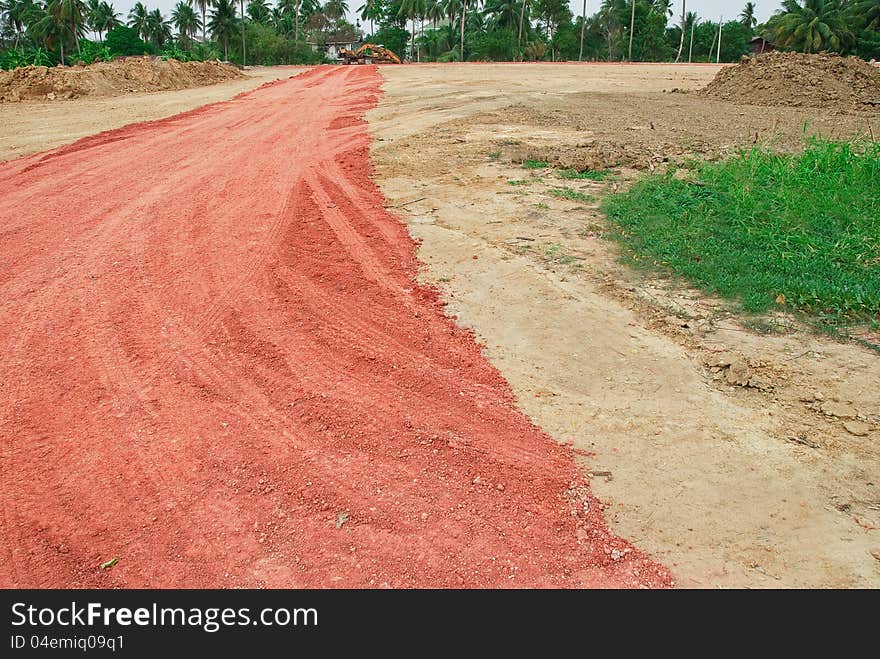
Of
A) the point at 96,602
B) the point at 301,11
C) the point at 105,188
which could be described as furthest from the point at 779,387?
the point at 301,11

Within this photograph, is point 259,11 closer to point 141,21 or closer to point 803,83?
point 141,21

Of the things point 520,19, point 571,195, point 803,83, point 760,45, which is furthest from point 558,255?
point 760,45

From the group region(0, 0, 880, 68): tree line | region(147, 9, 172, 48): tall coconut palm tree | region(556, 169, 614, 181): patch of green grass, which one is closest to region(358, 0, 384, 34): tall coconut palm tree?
region(0, 0, 880, 68): tree line

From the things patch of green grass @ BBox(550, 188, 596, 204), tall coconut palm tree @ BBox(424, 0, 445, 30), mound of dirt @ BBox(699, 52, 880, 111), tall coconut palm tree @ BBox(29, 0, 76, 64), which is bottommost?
patch of green grass @ BBox(550, 188, 596, 204)

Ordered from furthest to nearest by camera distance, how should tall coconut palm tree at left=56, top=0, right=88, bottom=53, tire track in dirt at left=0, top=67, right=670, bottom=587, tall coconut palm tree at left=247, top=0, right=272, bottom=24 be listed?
1. tall coconut palm tree at left=247, top=0, right=272, bottom=24
2. tall coconut palm tree at left=56, top=0, right=88, bottom=53
3. tire track in dirt at left=0, top=67, right=670, bottom=587

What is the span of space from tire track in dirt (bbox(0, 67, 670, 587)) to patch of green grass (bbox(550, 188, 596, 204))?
2.15 m

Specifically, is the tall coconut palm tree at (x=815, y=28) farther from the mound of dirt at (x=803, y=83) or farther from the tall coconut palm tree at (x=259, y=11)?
the tall coconut palm tree at (x=259, y=11)

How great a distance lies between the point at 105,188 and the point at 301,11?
81.0m

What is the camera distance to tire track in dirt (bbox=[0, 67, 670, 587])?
2852 mm

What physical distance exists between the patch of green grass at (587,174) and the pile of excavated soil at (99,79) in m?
17.3

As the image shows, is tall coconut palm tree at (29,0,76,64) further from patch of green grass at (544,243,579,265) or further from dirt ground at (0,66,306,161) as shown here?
patch of green grass at (544,243,579,265)

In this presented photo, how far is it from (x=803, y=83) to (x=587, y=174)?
11.2 meters

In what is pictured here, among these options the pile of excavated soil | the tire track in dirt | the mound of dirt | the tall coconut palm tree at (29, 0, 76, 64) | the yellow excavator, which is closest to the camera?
the tire track in dirt

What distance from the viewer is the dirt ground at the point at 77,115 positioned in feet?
37.6
